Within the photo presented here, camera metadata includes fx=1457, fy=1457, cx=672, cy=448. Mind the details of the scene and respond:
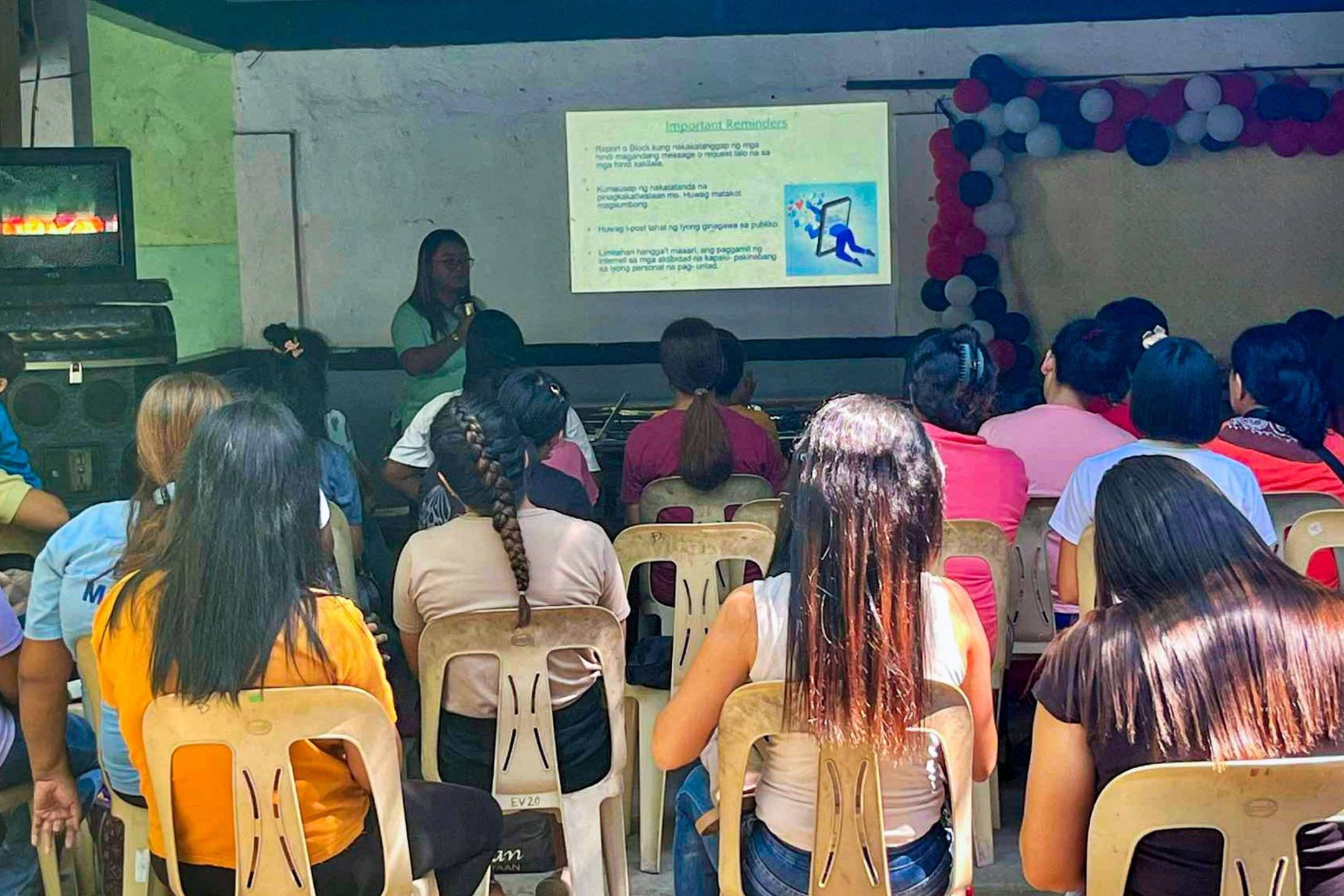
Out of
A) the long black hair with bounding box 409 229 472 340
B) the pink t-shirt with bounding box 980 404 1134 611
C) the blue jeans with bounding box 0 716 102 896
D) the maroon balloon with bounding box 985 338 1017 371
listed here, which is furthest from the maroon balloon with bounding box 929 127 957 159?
the blue jeans with bounding box 0 716 102 896

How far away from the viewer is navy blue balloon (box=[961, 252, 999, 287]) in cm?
710

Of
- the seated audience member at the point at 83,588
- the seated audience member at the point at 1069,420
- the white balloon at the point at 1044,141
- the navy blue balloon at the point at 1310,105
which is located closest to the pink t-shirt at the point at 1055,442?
the seated audience member at the point at 1069,420

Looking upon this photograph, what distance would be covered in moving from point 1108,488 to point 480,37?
6.01 meters

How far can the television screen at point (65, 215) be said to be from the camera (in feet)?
16.8

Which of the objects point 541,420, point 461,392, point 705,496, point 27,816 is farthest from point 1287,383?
point 27,816

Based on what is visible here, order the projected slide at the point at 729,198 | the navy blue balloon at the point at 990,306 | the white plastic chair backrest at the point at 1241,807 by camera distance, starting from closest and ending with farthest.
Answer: the white plastic chair backrest at the point at 1241,807 → the navy blue balloon at the point at 990,306 → the projected slide at the point at 729,198

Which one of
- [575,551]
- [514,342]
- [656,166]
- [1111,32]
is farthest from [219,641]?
[1111,32]

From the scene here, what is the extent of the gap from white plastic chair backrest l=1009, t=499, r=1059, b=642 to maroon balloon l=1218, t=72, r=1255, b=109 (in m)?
4.08

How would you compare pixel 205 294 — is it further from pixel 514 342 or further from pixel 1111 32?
pixel 1111 32

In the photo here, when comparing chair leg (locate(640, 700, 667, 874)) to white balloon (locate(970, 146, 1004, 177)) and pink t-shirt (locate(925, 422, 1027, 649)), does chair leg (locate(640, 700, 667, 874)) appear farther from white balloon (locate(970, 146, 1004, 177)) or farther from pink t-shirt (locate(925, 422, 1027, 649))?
white balloon (locate(970, 146, 1004, 177))

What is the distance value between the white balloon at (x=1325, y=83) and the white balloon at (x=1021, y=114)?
1.32m

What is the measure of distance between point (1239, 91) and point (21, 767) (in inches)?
239

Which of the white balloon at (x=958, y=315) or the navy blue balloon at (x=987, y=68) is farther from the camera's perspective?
the white balloon at (x=958, y=315)

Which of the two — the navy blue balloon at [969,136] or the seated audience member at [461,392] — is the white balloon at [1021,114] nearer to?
the navy blue balloon at [969,136]
